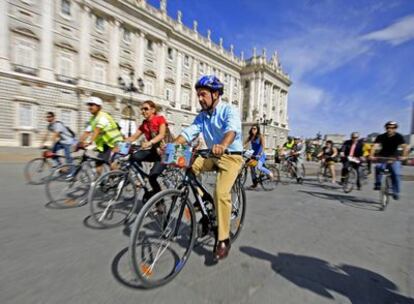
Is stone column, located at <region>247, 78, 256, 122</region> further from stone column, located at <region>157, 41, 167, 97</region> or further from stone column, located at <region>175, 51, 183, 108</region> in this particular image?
stone column, located at <region>157, 41, 167, 97</region>

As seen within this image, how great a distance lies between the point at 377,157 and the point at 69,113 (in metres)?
27.3

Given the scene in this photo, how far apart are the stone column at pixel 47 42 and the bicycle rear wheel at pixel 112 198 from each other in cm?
2523

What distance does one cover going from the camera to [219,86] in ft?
8.34

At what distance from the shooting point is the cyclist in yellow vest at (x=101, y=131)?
4320mm

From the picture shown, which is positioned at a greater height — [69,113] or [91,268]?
[69,113]

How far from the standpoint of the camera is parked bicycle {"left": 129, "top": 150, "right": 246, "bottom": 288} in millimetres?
2100

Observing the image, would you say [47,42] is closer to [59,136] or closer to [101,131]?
[59,136]

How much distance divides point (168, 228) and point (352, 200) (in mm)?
5835

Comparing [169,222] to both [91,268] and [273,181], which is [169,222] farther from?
[273,181]

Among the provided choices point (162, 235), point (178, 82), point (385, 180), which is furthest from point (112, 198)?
point (178, 82)

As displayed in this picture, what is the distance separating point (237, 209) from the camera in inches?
136

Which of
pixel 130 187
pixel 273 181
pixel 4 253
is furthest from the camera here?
pixel 273 181

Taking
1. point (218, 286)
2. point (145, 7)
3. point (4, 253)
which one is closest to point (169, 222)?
point (218, 286)

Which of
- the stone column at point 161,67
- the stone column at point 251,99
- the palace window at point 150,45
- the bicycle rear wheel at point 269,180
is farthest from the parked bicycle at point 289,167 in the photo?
the stone column at point 251,99
